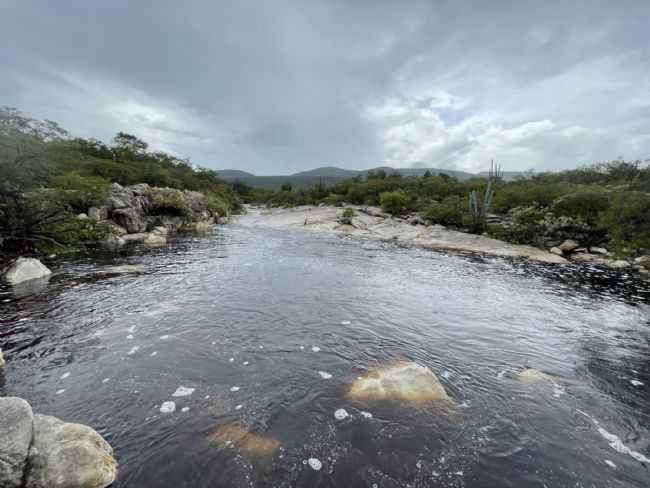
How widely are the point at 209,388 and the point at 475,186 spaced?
150 feet

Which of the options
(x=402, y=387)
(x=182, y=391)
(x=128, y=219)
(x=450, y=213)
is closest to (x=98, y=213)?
(x=128, y=219)

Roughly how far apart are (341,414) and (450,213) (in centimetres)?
3173

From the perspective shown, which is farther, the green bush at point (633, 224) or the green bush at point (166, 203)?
the green bush at point (166, 203)

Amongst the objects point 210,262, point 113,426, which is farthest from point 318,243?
point 113,426

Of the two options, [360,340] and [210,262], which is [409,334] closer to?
[360,340]

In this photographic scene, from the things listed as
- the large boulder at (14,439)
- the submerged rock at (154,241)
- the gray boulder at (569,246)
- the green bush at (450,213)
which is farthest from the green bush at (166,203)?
the gray boulder at (569,246)

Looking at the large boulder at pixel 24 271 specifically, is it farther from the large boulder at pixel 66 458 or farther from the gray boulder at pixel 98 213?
the gray boulder at pixel 98 213

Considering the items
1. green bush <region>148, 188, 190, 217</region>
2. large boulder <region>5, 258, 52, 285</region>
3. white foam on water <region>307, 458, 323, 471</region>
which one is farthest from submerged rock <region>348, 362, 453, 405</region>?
green bush <region>148, 188, 190, 217</region>

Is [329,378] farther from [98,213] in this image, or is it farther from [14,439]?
[98,213]

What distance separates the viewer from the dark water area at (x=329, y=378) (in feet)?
12.4

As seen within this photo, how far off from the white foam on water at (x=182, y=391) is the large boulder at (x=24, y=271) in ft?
31.2

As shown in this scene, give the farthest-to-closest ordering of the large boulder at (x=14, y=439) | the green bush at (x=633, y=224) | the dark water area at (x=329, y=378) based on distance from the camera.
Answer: the green bush at (x=633, y=224) → the dark water area at (x=329, y=378) → the large boulder at (x=14, y=439)

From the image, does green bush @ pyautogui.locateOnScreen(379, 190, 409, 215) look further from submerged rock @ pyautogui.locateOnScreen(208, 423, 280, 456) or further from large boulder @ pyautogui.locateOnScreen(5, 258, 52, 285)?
submerged rock @ pyautogui.locateOnScreen(208, 423, 280, 456)

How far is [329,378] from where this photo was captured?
18.3 ft
